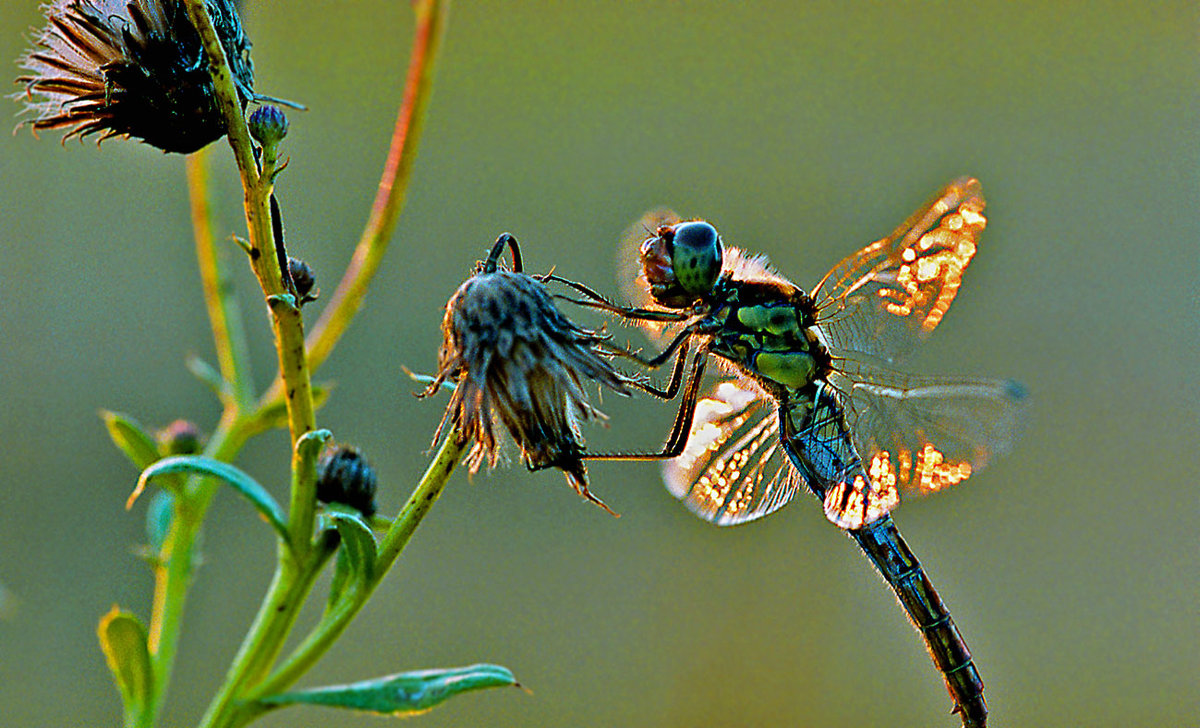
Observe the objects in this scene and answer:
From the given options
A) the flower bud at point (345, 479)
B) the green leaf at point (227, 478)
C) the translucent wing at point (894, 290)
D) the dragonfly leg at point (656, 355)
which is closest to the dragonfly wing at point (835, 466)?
the translucent wing at point (894, 290)

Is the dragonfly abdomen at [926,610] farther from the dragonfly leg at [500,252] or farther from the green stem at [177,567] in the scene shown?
the green stem at [177,567]

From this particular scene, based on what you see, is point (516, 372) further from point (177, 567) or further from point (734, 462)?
point (734, 462)

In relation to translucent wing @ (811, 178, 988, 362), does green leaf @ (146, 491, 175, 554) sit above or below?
below

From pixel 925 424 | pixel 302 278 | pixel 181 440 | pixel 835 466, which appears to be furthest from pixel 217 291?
pixel 925 424

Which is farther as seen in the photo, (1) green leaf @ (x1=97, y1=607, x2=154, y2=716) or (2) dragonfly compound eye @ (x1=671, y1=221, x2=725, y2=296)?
(2) dragonfly compound eye @ (x1=671, y1=221, x2=725, y2=296)

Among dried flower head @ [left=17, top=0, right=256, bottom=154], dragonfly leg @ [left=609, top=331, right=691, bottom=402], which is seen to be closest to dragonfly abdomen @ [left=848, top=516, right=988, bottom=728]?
dragonfly leg @ [left=609, top=331, right=691, bottom=402]

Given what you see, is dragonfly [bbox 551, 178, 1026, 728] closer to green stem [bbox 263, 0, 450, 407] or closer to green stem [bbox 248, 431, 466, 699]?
green stem [bbox 263, 0, 450, 407]

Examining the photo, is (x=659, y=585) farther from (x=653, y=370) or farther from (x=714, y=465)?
(x=653, y=370)
